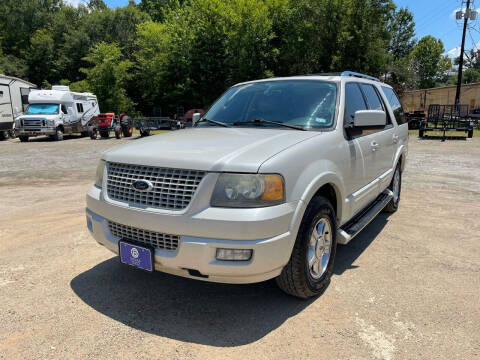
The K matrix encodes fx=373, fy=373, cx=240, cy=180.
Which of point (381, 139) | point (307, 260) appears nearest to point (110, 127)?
point (381, 139)

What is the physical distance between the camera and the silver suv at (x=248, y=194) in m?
2.55

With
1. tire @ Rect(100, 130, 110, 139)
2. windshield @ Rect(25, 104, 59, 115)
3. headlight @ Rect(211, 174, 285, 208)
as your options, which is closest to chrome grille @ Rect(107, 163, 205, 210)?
headlight @ Rect(211, 174, 285, 208)

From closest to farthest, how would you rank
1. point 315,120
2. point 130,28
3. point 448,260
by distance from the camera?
point 315,120 < point 448,260 < point 130,28

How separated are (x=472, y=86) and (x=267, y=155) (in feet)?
161

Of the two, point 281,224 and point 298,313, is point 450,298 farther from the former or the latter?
point 281,224

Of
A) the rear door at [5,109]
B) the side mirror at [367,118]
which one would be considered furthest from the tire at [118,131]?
the side mirror at [367,118]

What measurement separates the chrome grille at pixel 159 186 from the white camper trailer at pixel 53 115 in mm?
20241

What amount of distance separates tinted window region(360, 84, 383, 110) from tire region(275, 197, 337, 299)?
6.60 ft

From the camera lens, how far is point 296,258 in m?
2.85

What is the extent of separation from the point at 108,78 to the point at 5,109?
17.0 meters

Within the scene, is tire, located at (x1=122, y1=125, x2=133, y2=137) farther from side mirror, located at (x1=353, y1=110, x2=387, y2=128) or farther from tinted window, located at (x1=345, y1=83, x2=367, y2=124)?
side mirror, located at (x1=353, y1=110, x2=387, y2=128)

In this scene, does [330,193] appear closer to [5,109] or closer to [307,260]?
[307,260]

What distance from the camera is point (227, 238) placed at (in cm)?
249

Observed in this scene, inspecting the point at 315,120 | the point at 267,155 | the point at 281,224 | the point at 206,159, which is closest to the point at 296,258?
the point at 281,224
